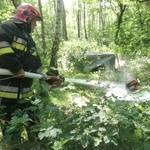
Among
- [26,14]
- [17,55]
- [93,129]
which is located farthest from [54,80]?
[93,129]

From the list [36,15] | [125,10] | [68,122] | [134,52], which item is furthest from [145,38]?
[125,10]

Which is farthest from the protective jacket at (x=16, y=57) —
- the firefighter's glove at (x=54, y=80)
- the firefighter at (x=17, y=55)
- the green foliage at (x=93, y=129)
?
the green foliage at (x=93, y=129)

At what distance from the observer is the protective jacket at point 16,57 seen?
118 inches

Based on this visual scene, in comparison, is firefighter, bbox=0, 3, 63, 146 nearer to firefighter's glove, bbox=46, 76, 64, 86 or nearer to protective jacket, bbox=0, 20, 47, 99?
protective jacket, bbox=0, 20, 47, 99

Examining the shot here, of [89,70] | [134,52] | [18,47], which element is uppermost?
[18,47]

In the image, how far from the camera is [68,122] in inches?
98.3

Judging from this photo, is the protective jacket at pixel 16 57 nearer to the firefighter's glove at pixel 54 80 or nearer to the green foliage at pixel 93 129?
the firefighter's glove at pixel 54 80

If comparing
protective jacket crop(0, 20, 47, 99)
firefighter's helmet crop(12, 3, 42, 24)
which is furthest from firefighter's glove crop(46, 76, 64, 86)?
firefighter's helmet crop(12, 3, 42, 24)

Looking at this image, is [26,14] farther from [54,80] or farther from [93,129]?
[93,129]

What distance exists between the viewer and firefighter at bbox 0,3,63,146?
3010mm

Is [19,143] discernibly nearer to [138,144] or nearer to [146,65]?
[138,144]

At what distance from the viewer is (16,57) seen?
3115mm

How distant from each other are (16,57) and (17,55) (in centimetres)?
12

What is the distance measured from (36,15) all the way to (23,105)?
1314mm
